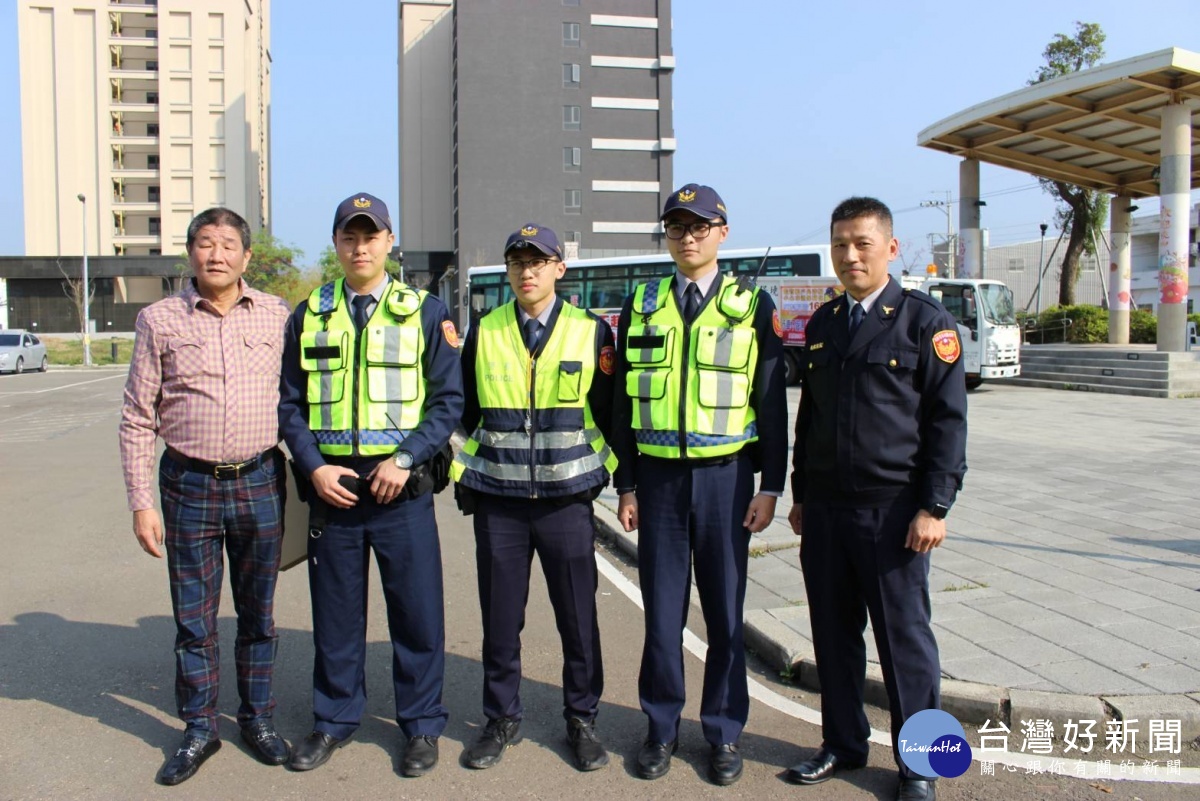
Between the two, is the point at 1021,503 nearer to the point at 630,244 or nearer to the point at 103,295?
the point at 630,244

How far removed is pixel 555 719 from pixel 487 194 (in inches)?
2288

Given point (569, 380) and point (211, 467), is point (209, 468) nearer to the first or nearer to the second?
point (211, 467)

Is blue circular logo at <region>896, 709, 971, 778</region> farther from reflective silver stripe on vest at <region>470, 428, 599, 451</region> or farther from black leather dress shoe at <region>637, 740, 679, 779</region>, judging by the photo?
reflective silver stripe on vest at <region>470, 428, 599, 451</region>

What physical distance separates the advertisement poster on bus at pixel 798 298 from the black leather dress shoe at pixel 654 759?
18.3 meters

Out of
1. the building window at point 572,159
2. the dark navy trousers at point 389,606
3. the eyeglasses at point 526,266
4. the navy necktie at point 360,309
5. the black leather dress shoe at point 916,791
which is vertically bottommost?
the black leather dress shoe at point 916,791

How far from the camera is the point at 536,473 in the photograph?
3.61 metres

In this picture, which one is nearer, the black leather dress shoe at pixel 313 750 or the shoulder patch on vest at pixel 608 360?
the black leather dress shoe at pixel 313 750

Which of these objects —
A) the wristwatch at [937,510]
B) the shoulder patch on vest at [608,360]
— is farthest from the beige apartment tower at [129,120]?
the wristwatch at [937,510]

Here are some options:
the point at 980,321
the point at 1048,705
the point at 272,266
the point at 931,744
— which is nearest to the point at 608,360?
the point at 931,744

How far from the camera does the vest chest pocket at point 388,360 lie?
360 cm

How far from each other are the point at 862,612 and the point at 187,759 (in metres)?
2.61

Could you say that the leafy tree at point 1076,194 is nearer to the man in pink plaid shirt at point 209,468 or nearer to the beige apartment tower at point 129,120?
the man in pink plaid shirt at point 209,468

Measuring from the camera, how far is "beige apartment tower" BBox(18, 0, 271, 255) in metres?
64.3

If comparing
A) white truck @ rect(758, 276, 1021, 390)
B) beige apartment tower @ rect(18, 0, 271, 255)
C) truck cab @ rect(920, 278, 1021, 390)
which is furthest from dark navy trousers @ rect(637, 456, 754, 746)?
beige apartment tower @ rect(18, 0, 271, 255)
